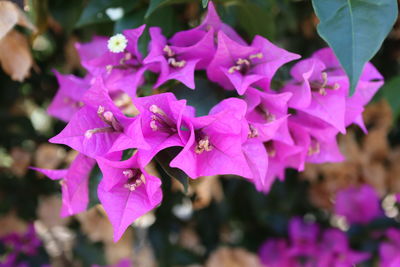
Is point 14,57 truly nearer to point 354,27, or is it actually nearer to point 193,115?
point 193,115

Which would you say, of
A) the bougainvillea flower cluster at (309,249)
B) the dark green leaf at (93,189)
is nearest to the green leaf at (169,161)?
the dark green leaf at (93,189)

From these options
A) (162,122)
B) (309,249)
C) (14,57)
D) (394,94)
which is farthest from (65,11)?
(309,249)

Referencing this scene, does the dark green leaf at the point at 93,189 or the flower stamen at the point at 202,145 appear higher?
the flower stamen at the point at 202,145

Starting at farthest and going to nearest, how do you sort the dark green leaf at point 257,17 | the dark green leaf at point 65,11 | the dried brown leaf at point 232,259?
the dried brown leaf at point 232,259, the dark green leaf at point 65,11, the dark green leaf at point 257,17

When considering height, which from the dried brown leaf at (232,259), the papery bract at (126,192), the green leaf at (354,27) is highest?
the green leaf at (354,27)

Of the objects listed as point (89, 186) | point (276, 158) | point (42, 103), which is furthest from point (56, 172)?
point (42, 103)

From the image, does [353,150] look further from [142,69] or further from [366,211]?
[142,69]

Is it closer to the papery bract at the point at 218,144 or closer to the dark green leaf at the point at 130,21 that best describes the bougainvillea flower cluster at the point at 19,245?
the dark green leaf at the point at 130,21
